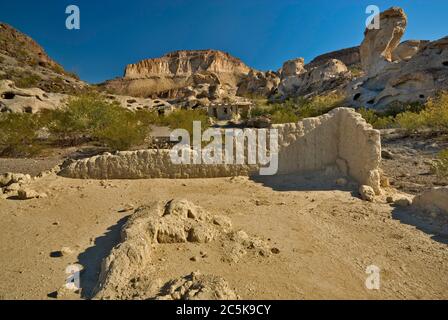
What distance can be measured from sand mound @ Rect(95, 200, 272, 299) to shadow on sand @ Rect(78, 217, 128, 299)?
0.45 ft

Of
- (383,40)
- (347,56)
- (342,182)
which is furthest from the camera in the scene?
(347,56)

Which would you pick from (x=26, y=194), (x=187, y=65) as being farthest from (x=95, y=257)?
(x=187, y=65)

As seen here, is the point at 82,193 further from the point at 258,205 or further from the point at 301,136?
the point at 301,136

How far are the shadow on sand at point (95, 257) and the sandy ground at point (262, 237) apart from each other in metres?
0.01

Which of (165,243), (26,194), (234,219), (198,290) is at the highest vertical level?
→ (26,194)

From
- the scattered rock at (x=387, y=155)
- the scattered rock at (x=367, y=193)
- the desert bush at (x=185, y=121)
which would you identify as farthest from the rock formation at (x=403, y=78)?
the scattered rock at (x=367, y=193)

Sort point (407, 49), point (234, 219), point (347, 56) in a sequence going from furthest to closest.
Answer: point (347, 56) < point (407, 49) < point (234, 219)

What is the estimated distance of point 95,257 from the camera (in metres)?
3.64

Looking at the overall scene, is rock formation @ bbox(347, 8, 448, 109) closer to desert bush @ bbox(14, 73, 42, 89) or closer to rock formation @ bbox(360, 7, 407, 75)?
rock formation @ bbox(360, 7, 407, 75)

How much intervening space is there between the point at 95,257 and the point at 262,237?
2219 mm

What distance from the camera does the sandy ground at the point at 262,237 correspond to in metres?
3.09

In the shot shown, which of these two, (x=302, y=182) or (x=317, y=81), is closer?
(x=302, y=182)

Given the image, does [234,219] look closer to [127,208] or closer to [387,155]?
[127,208]

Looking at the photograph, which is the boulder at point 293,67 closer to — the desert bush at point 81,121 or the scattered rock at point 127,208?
the desert bush at point 81,121
